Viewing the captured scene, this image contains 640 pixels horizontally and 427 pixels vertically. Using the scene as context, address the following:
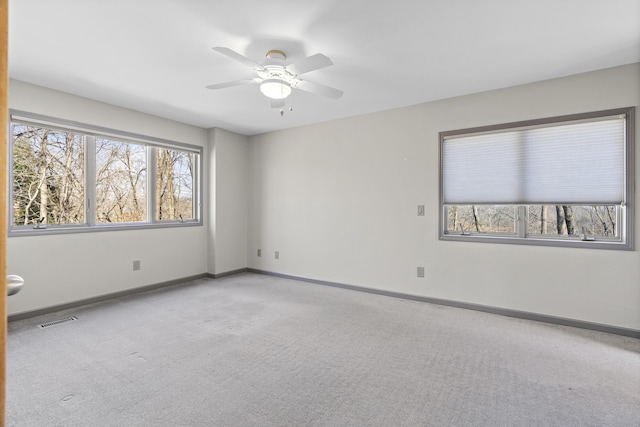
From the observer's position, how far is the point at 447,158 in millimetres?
3768

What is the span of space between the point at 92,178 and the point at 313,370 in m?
3.51

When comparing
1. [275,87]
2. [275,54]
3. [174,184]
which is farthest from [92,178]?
[275,54]

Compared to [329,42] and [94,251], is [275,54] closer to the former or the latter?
[329,42]

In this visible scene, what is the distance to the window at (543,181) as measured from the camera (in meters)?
2.91

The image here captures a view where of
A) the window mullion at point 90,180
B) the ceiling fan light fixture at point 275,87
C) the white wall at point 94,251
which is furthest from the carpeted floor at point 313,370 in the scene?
the ceiling fan light fixture at point 275,87

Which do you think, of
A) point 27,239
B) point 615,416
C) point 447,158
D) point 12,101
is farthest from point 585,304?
point 12,101

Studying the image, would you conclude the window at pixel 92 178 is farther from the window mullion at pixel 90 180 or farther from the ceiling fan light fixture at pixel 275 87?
the ceiling fan light fixture at pixel 275 87

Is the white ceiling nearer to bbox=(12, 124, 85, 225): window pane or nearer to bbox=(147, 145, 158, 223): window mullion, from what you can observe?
bbox=(12, 124, 85, 225): window pane

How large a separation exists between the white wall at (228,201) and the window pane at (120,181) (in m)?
1.02

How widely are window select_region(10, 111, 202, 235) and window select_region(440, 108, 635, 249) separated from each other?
12.7ft

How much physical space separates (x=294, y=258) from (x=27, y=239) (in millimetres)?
3233

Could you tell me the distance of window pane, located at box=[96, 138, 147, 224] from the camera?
3.92 meters

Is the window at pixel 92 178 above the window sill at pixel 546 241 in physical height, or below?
above

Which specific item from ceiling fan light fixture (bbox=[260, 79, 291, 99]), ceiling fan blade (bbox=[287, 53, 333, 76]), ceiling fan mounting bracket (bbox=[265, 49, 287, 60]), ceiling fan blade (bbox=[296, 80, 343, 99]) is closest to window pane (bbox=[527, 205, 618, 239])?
ceiling fan blade (bbox=[296, 80, 343, 99])
